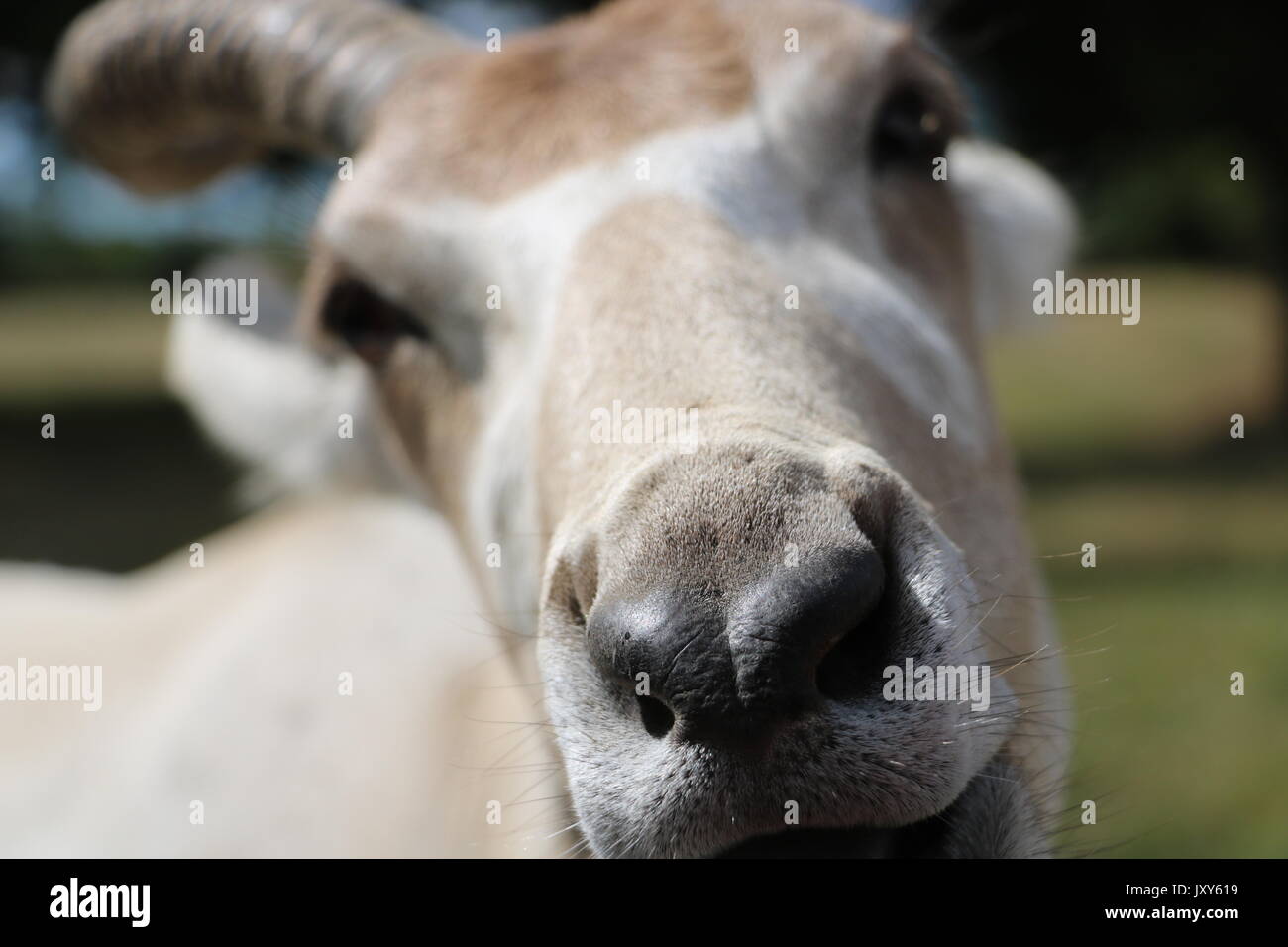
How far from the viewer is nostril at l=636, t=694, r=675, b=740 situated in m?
1.89

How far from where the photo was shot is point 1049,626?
10.1 feet

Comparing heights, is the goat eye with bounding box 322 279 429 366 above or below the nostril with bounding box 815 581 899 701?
above

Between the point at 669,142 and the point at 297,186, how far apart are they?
5.46 ft

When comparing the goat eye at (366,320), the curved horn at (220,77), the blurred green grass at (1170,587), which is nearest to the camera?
the goat eye at (366,320)

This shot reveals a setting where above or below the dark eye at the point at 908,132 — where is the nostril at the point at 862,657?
below

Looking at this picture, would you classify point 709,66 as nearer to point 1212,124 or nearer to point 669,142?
point 669,142

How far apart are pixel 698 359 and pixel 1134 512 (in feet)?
37.3

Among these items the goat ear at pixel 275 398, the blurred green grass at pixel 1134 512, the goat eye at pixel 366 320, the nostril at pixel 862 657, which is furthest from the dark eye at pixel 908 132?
the goat ear at pixel 275 398

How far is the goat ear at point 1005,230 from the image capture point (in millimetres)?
3943

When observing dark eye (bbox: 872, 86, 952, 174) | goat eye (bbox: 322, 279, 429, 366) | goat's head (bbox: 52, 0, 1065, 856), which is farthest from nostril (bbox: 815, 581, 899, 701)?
goat eye (bbox: 322, 279, 429, 366)

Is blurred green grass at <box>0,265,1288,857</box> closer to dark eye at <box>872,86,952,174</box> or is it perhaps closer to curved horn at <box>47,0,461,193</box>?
dark eye at <box>872,86,952,174</box>

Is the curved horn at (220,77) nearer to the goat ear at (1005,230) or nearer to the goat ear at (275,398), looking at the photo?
the goat ear at (275,398)

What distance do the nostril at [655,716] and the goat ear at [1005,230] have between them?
2331mm

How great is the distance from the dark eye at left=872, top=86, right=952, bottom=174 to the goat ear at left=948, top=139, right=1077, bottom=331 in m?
0.60
